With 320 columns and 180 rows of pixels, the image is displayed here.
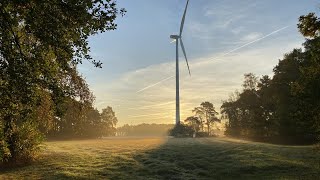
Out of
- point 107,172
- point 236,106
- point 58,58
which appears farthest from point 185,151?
point 236,106

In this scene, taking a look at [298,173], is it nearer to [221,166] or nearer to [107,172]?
[221,166]

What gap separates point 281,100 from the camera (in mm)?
71438

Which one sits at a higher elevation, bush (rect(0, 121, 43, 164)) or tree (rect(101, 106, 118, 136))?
tree (rect(101, 106, 118, 136))

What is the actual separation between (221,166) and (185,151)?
32.4ft

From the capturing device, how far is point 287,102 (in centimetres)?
7025

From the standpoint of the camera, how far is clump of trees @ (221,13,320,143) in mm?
26473

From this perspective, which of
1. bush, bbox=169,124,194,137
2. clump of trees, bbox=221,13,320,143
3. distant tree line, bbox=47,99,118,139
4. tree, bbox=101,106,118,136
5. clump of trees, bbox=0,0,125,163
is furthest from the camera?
tree, bbox=101,106,118,136

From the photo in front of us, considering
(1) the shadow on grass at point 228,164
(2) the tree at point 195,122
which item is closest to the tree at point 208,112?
(2) the tree at point 195,122

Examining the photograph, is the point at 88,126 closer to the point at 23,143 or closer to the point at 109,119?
the point at 109,119

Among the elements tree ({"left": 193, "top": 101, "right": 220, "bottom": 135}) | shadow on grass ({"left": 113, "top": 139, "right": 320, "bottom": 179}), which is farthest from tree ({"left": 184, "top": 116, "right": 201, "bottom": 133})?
shadow on grass ({"left": 113, "top": 139, "right": 320, "bottom": 179})

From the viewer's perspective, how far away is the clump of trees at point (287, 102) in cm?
2647

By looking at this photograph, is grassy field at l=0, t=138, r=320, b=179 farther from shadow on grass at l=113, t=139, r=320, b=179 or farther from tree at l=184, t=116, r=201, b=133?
tree at l=184, t=116, r=201, b=133

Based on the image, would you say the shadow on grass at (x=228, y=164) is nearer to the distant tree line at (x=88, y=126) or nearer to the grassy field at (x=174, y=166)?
the grassy field at (x=174, y=166)

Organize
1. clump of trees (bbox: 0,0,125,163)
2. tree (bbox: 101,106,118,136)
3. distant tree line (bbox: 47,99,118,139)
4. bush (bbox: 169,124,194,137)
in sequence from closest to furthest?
clump of trees (bbox: 0,0,125,163) → distant tree line (bbox: 47,99,118,139) → bush (bbox: 169,124,194,137) → tree (bbox: 101,106,118,136)
